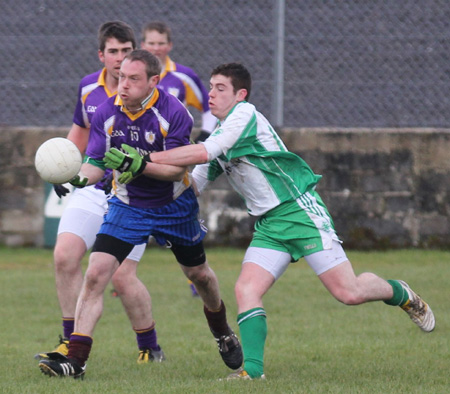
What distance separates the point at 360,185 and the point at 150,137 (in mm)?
6204

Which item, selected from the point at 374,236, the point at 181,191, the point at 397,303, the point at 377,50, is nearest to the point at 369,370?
the point at 397,303

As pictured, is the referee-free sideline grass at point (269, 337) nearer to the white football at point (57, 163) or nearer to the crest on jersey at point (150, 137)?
the white football at point (57, 163)

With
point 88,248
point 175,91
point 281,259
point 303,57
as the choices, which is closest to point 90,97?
point 88,248

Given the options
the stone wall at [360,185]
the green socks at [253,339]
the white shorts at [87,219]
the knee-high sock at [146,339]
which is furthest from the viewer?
the stone wall at [360,185]

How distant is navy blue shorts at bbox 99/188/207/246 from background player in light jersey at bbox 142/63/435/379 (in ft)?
1.16

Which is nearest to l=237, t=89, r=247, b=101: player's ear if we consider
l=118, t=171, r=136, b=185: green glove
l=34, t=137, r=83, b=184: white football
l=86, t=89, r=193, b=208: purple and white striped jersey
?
l=86, t=89, r=193, b=208: purple and white striped jersey

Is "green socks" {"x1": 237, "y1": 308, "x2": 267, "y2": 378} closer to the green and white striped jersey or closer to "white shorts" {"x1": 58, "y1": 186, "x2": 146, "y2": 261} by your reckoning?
the green and white striped jersey

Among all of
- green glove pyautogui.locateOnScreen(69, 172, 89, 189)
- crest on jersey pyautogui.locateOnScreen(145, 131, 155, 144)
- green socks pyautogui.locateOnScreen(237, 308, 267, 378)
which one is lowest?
green socks pyautogui.locateOnScreen(237, 308, 267, 378)

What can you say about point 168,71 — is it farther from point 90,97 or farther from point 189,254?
point 189,254

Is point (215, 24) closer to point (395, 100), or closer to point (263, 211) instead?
point (395, 100)

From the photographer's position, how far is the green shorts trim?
5.73 meters

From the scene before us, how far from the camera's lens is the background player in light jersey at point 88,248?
647 centimetres

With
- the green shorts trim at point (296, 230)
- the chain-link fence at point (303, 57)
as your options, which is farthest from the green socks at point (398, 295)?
the chain-link fence at point (303, 57)

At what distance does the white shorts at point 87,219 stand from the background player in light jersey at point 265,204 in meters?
1.09
